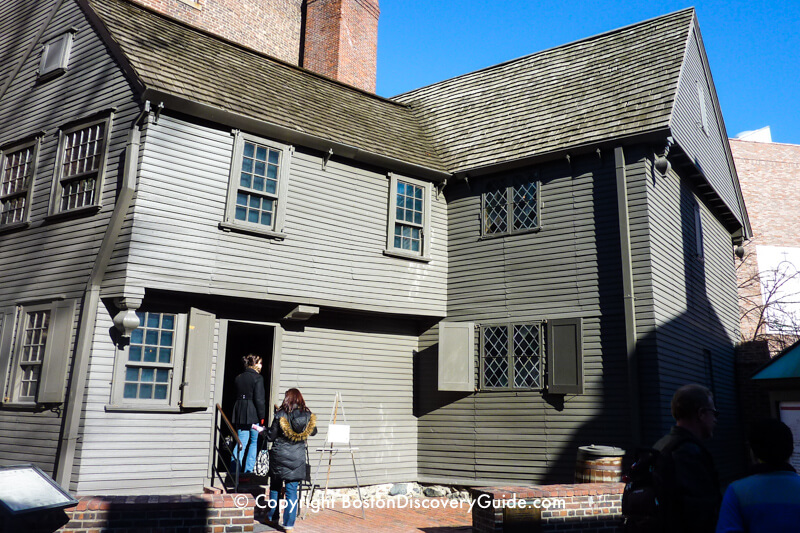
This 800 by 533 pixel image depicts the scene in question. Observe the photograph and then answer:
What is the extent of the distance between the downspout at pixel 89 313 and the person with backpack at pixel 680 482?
27.3ft

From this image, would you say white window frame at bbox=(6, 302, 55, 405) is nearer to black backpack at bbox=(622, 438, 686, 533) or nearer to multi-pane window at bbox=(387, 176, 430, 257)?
multi-pane window at bbox=(387, 176, 430, 257)

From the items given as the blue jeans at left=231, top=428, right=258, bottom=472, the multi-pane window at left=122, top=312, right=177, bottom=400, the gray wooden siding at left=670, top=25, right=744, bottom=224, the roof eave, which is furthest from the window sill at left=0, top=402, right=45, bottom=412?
the gray wooden siding at left=670, top=25, right=744, bottom=224

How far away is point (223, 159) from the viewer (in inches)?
444

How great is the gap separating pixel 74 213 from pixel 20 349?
2.46 metres

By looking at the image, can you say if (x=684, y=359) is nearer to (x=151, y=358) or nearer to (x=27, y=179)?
(x=151, y=358)

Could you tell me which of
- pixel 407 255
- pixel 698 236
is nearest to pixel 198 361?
pixel 407 255

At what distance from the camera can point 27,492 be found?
5.38 m

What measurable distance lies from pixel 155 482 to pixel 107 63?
22.9 feet

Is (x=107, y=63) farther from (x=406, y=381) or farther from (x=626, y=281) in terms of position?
(x=626, y=281)

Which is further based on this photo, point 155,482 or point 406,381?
point 406,381

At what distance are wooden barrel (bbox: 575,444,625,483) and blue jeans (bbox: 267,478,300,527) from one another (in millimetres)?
4240

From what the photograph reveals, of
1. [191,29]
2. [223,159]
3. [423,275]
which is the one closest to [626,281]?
[423,275]

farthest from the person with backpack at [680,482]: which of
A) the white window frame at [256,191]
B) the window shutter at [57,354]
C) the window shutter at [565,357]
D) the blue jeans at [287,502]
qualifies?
the window shutter at [57,354]

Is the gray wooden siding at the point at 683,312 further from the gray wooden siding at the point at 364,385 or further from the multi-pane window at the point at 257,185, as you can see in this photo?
the multi-pane window at the point at 257,185
